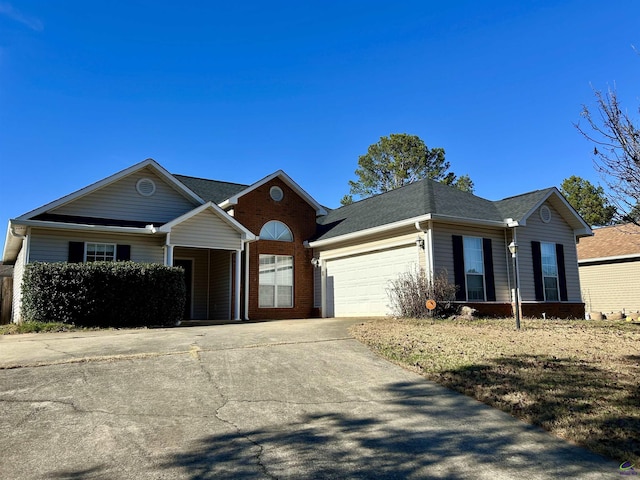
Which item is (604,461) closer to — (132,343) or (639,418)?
(639,418)

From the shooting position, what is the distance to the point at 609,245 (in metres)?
22.9

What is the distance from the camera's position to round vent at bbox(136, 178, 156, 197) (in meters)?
16.9

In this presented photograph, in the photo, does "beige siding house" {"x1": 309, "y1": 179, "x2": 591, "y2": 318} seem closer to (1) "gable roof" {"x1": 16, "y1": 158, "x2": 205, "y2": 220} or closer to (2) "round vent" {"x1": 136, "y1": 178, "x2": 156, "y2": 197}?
(1) "gable roof" {"x1": 16, "y1": 158, "x2": 205, "y2": 220}

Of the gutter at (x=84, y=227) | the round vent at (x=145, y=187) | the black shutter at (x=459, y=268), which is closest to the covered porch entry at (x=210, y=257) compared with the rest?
the gutter at (x=84, y=227)

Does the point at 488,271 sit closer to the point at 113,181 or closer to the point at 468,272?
the point at 468,272

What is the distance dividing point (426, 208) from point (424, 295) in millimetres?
2820

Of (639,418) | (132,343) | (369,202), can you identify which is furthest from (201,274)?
(639,418)

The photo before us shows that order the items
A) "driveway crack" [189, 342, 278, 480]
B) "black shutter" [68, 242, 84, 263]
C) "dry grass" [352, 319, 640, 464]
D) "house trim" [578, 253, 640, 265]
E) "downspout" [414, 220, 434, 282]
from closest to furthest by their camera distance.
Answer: "driveway crack" [189, 342, 278, 480] < "dry grass" [352, 319, 640, 464] < "downspout" [414, 220, 434, 282] < "black shutter" [68, 242, 84, 263] < "house trim" [578, 253, 640, 265]

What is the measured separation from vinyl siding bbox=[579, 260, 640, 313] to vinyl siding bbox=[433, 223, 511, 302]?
8687mm

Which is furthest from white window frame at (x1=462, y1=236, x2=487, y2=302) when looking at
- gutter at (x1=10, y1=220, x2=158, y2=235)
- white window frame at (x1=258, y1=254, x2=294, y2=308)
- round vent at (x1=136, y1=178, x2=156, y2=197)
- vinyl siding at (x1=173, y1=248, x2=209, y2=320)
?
round vent at (x1=136, y1=178, x2=156, y2=197)

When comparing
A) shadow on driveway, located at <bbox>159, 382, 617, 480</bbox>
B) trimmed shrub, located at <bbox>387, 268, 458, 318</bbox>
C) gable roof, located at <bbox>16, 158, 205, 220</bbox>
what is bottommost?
shadow on driveway, located at <bbox>159, 382, 617, 480</bbox>

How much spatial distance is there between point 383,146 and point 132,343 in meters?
32.8

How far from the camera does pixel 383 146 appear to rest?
39688mm

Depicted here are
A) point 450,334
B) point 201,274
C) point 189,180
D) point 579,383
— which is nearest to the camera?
point 579,383
